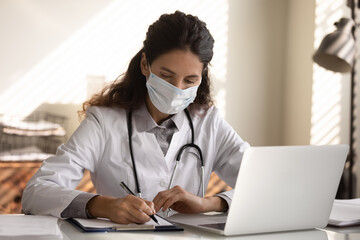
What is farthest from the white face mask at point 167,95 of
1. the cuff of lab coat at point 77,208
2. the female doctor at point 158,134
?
the cuff of lab coat at point 77,208

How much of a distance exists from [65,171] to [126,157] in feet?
0.83

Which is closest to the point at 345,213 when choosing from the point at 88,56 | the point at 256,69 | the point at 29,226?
the point at 29,226

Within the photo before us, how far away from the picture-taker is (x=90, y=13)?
4309 millimetres

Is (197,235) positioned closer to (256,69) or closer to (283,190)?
(283,190)

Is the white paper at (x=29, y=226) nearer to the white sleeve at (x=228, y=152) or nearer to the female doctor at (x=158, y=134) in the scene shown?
the female doctor at (x=158, y=134)

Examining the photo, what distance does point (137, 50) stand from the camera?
14.6 feet

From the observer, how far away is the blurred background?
13.4 feet

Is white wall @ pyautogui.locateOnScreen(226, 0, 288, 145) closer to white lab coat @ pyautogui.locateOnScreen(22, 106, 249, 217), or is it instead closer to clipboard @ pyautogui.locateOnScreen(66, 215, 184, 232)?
white lab coat @ pyautogui.locateOnScreen(22, 106, 249, 217)

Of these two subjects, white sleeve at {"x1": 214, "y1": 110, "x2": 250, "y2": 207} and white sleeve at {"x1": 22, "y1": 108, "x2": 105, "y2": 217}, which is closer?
white sleeve at {"x1": 22, "y1": 108, "x2": 105, "y2": 217}

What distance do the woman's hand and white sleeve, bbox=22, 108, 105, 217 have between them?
242 millimetres

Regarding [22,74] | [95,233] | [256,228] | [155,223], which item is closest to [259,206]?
[256,228]

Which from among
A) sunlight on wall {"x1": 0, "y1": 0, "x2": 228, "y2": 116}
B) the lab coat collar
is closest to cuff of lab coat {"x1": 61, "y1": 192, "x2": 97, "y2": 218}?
the lab coat collar

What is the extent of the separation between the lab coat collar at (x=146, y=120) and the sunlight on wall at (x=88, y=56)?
97.5 inches

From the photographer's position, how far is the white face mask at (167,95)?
1797 millimetres
